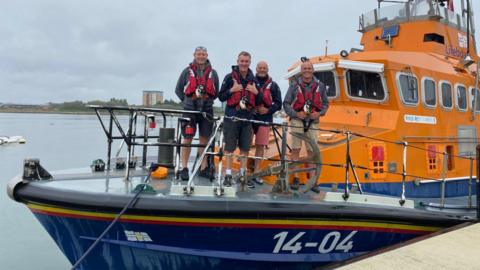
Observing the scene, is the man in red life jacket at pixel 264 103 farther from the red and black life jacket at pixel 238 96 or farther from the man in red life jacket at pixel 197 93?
the man in red life jacket at pixel 197 93

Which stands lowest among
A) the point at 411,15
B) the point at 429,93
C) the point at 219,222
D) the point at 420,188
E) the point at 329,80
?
the point at 219,222

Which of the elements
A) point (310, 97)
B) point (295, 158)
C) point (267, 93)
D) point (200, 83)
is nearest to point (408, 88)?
point (310, 97)

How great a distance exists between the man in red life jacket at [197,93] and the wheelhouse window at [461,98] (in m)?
3.48

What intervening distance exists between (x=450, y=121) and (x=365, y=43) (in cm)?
197

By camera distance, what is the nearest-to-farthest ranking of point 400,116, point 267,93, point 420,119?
1. point 267,93
2. point 400,116
3. point 420,119

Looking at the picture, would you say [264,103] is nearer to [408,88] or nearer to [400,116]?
[400,116]

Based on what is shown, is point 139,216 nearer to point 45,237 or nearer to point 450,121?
point 450,121

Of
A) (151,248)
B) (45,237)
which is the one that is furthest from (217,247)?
(45,237)

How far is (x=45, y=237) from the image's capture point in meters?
7.40

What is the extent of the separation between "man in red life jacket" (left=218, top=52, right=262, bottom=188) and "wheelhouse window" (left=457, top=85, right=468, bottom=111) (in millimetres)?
3115

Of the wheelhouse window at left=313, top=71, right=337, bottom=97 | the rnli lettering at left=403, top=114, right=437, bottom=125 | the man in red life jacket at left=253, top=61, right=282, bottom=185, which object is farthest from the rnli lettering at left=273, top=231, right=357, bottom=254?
the wheelhouse window at left=313, top=71, right=337, bottom=97

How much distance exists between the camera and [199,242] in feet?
11.7

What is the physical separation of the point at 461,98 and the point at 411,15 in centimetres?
150

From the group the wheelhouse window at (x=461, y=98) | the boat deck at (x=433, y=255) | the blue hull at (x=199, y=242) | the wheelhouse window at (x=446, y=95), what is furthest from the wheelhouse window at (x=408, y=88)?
the blue hull at (x=199, y=242)
